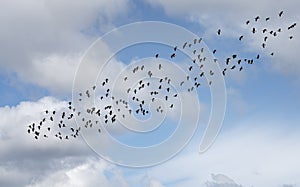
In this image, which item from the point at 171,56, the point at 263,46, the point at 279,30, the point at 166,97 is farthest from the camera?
the point at 166,97

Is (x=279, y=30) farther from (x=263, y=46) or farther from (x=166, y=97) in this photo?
(x=166, y=97)

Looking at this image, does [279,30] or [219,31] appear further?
[279,30]

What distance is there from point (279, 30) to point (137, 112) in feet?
156

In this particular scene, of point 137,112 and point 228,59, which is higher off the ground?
point 137,112

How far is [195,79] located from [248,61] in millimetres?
14382

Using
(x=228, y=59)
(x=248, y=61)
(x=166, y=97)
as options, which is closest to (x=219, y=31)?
(x=228, y=59)

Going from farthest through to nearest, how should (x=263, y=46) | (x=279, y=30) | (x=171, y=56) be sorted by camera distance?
(x=171, y=56), (x=279, y=30), (x=263, y=46)

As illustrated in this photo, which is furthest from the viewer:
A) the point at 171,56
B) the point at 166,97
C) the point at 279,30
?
the point at 166,97

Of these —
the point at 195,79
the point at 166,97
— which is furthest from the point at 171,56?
the point at 166,97

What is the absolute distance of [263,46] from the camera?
112562 mm

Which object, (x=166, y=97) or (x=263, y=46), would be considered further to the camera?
(x=166, y=97)

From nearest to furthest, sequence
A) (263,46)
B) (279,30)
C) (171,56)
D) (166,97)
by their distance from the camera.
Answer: (263,46)
(279,30)
(171,56)
(166,97)

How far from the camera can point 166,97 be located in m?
148

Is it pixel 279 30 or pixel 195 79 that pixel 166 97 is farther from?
pixel 279 30
